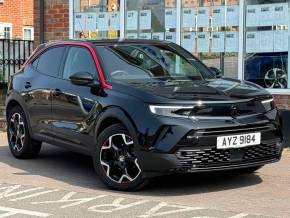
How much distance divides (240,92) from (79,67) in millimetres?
2044

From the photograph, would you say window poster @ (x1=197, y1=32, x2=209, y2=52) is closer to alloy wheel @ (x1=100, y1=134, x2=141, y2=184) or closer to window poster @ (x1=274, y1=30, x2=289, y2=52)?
window poster @ (x1=274, y1=30, x2=289, y2=52)

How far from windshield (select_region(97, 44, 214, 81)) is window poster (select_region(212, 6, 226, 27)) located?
3031 mm

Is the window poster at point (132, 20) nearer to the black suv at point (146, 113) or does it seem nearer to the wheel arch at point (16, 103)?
the wheel arch at point (16, 103)

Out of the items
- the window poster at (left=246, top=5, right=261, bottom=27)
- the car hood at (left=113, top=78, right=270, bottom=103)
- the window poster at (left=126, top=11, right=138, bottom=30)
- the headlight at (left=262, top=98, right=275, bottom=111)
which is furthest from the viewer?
the window poster at (left=126, top=11, right=138, bottom=30)

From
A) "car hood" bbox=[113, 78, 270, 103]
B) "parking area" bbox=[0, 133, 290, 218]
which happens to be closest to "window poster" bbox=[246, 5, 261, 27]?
"parking area" bbox=[0, 133, 290, 218]

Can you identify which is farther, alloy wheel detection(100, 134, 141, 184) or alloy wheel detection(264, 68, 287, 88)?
Answer: alloy wheel detection(264, 68, 287, 88)

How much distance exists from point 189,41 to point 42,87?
3.93m

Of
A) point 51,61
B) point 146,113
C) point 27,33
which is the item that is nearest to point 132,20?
point 51,61

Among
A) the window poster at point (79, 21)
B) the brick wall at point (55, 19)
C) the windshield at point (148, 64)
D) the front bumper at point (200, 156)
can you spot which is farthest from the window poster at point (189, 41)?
the front bumper at point (200, 156)

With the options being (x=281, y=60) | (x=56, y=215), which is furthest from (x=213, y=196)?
(x=281, y=60)

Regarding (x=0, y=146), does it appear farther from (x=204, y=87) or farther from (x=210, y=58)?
(x=204, y=87)

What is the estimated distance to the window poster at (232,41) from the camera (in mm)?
10641

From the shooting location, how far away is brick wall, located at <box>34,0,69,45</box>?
1294cm

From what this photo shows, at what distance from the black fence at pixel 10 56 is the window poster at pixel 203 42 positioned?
5.00 metres
